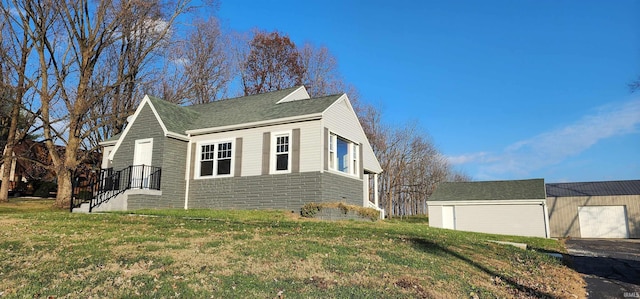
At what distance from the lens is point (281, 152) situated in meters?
16.1

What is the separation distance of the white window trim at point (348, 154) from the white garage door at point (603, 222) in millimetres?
22193

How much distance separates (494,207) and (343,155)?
1655cm

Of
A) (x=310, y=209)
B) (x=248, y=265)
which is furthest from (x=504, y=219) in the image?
(x=248, y=265)

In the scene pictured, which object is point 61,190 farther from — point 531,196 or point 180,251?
point 531,196

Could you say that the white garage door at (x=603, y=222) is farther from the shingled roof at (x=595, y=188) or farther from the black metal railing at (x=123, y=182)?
the black metal railing at (x=123, y=182)

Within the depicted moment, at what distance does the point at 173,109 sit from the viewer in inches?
757

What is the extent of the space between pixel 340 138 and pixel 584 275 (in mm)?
10108

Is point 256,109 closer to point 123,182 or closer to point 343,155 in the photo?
point 343,155

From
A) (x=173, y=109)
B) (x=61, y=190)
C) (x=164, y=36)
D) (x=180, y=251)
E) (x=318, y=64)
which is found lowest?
(x=180, y=251)

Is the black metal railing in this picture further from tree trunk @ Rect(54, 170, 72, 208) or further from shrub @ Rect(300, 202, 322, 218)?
shrub @ Rect(300, 202, 322, 218)

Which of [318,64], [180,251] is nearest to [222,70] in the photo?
[318,64]

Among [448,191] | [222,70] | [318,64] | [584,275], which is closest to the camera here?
[584,275]

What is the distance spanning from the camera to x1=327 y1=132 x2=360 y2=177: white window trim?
1642cm

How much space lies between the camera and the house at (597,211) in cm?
2981
